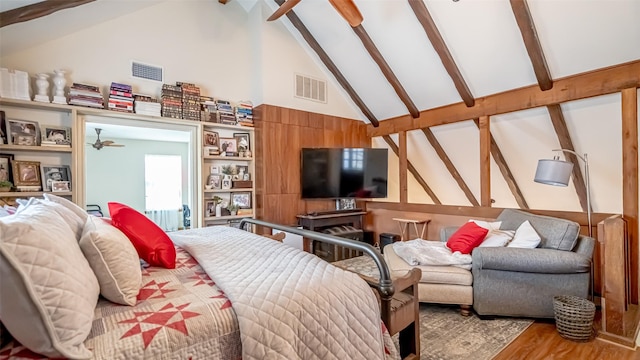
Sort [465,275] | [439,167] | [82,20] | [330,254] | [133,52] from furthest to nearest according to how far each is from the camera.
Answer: [439,167]
[330,254]
[133,52]
[82,20]
[465,275]

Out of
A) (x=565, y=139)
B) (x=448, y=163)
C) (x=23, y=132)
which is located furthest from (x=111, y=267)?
(x=448, y=163)

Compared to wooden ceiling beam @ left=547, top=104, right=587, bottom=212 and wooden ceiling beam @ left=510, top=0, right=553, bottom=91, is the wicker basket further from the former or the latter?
wooden ceiling beam @ left=510, top=0, right=553, bottom=91

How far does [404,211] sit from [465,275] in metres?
2.23

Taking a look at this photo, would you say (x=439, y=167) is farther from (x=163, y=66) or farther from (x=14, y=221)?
(x=14, y=221)

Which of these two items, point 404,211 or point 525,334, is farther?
point 404,211

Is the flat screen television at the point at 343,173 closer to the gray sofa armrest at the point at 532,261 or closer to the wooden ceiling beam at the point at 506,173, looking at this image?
the wooden ceiling beam at the point at 506,173

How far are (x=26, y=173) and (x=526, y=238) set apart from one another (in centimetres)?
486

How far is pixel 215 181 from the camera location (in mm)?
4039

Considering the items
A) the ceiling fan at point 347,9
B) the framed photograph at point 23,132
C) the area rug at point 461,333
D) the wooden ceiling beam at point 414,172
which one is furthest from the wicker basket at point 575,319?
the framed photograph at point 23,132

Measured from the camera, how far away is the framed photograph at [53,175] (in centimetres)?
296

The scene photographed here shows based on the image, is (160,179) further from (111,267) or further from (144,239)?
(111,267)

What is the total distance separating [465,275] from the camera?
2678mm

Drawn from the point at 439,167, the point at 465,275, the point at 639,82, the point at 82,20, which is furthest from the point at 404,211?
the point at 82,20

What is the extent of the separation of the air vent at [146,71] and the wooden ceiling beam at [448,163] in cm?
388
